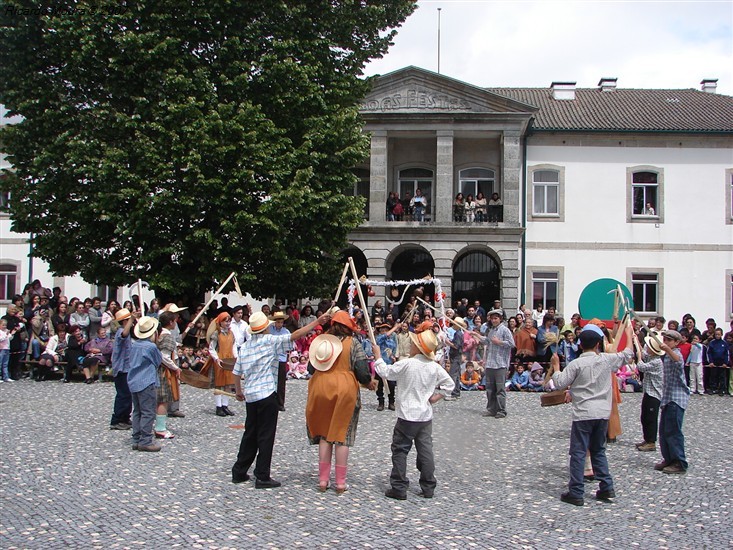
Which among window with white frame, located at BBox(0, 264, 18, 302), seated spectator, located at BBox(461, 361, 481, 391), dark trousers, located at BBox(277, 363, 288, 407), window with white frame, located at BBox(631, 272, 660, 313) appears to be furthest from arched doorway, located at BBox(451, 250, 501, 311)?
dark trousers, located at BBox(277, 363, 288, 407)

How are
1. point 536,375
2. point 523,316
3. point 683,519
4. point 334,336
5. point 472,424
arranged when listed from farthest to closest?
point 523,316 → point 536,375 → point 472,424 → point 334,336 → point 683,519

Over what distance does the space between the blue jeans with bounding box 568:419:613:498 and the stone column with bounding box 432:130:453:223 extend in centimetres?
2459

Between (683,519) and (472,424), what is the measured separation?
21.2ft

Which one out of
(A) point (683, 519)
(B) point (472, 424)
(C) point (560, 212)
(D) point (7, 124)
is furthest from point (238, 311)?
(C) point (560, 212)

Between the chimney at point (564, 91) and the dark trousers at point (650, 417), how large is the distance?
96.2ft

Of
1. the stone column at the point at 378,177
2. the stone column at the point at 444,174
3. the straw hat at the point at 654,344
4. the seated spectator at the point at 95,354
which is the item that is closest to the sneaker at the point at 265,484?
the straw hat at the point at 654,344

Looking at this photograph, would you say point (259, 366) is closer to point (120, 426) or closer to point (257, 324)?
point (257, 324)

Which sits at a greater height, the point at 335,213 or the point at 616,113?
the point at 616,113

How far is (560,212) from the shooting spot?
34312 mm

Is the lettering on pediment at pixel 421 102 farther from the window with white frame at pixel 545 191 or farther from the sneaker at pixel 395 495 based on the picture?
the sneaker at pixel 395 495

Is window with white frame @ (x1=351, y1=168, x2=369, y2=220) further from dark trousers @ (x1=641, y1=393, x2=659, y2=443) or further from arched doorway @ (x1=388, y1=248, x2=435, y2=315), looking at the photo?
dark trousers @ (x1=641, y1=393, x2=659, y2=443)

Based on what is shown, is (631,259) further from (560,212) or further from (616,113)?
(616,113)

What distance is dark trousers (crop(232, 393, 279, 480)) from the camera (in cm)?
918

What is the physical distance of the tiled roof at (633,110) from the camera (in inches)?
1350
